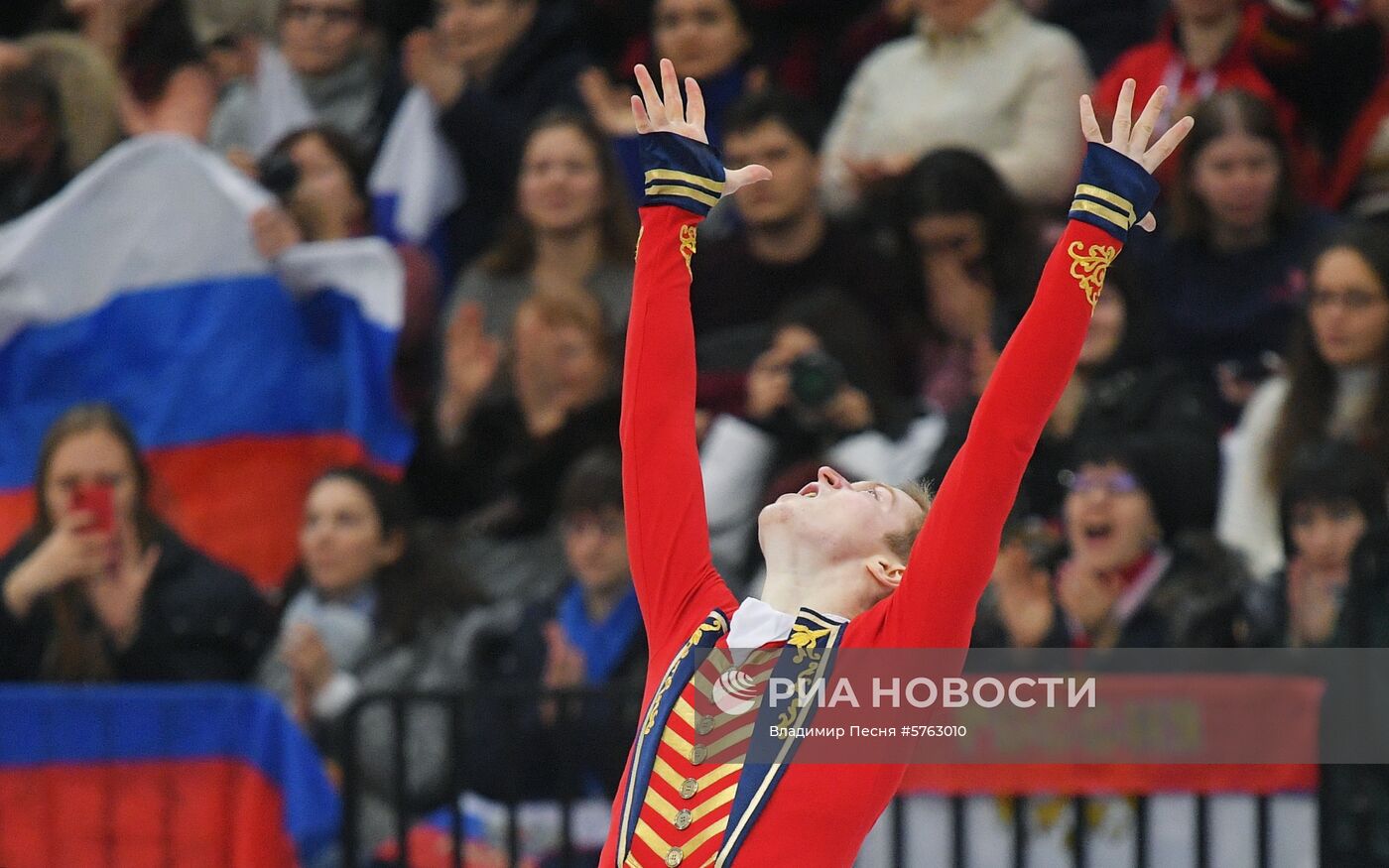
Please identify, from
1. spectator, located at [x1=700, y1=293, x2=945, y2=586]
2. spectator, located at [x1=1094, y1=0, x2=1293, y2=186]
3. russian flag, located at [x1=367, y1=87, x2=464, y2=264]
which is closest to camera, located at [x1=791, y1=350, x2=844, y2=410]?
spectator, located at [x1=700, y1=293, x2=945, y2=586]

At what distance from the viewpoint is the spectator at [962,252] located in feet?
22.9

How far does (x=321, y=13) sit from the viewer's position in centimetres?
895

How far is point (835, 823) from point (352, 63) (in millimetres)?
5839

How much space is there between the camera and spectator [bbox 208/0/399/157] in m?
8.95

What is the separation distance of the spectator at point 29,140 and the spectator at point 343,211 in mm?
871

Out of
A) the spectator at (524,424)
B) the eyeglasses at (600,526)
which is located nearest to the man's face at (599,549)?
the eyeglasses at (600,526)

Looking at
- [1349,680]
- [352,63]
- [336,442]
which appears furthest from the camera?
[352,63]

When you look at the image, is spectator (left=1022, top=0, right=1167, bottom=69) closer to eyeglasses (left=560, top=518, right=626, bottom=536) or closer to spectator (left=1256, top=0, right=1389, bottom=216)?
spectator (left=1256, top=0, right=1389, bottom=216)

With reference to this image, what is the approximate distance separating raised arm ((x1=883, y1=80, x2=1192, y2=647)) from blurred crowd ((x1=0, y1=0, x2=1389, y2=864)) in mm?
1757

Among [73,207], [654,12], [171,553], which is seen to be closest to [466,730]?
[171,553]

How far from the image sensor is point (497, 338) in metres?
7.77

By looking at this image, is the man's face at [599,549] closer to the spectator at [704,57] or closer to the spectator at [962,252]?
the spectator at [962,252]

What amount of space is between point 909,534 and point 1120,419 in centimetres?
229

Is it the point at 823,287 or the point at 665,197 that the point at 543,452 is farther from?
the point at 665,197
